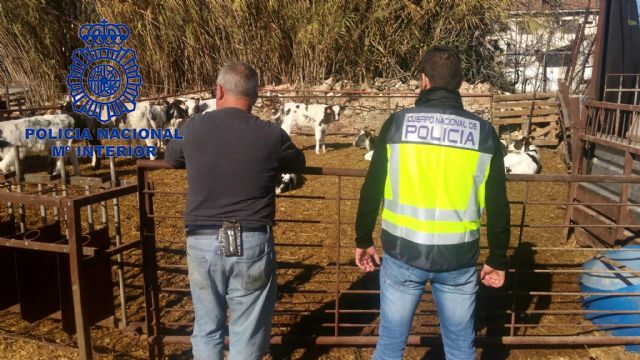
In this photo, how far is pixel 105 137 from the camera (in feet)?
34.3

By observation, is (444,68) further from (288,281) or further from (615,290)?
(288,281)

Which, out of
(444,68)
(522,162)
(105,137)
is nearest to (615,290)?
(444,68)

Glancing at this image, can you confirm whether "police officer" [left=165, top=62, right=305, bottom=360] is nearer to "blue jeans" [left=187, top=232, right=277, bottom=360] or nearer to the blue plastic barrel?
"blue jeans" [left=187, top=232, right=277, bottom=360]

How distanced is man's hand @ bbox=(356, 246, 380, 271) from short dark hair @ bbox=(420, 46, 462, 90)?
2.97 feet

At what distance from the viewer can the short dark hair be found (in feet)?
7.50

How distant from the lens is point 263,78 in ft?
53.0

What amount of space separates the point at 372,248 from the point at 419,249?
33 centimetres

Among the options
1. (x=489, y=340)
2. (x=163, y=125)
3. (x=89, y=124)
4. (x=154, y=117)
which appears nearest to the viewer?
(x=489, y=340)

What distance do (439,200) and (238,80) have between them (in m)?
1.13

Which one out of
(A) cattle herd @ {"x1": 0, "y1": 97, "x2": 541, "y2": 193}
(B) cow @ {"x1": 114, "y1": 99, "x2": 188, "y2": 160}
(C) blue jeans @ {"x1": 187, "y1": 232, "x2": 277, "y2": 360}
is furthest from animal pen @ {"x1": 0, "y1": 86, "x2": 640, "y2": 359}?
(B) cow @ {"x1": 114, "y1": 99, "x2": 188, "y2": 160}

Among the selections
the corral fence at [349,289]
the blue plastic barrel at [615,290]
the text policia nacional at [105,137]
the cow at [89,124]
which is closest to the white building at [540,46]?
the text policia nacional at [105,137]

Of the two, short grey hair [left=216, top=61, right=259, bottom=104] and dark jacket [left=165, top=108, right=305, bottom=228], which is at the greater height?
short grey hair [left=216, top=61, right=259, bottom=104]

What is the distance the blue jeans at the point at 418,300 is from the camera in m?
2.36

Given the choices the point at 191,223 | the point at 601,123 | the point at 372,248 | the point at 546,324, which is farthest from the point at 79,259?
the point at 601,123
